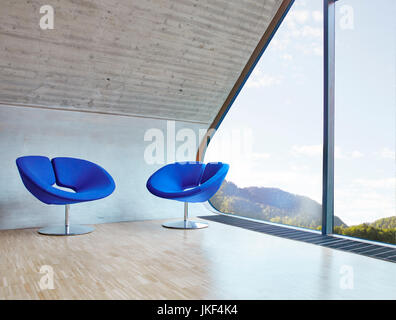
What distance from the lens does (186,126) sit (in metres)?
5.66

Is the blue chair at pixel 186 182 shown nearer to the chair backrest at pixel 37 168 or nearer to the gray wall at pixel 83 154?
the gray wall at pixel 83 154

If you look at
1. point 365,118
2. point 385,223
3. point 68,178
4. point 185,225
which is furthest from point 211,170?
point 385,223

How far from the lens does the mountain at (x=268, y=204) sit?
5.64 meters

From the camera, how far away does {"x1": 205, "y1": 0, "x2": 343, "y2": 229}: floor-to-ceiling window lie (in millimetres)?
5668

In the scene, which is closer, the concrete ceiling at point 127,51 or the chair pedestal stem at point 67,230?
the concrete ceiling at point 127,51

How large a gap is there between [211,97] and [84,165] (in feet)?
7.26

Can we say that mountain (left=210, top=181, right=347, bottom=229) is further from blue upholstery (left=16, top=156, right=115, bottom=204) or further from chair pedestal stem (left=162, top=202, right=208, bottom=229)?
blue upholstery (left=16, top=156, right=115, bottom=204)

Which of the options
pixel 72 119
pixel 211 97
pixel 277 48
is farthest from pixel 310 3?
pixel 72 119

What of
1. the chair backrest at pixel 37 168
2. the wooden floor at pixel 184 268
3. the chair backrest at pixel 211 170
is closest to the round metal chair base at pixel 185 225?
the wooden floor at pixel 184 268

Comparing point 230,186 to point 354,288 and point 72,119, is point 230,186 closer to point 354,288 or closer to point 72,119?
point 72,119

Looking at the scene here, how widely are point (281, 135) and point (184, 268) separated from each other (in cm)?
410

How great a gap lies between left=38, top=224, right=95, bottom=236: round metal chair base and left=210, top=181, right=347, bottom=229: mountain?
8.31 feet

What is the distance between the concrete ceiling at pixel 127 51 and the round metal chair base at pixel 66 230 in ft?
5.13

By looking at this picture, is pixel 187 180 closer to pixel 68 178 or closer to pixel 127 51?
pixel 68 178
